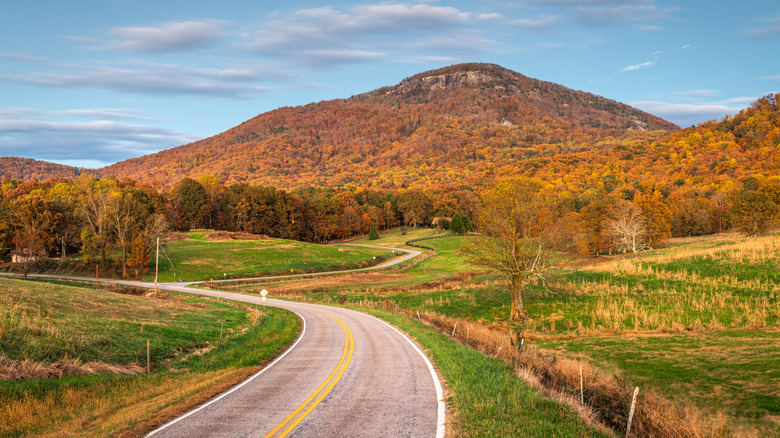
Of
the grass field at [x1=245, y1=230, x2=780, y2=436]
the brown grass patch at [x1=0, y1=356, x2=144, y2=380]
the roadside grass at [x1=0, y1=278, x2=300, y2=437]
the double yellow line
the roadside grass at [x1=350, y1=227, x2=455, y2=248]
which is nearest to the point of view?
the double yellow line

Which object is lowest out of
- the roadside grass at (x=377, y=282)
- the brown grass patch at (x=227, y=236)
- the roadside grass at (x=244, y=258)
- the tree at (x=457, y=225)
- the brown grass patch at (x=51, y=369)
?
the roadside grass at (x=377, y=282)

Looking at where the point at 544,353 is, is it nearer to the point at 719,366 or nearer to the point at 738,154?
the point at 719,366

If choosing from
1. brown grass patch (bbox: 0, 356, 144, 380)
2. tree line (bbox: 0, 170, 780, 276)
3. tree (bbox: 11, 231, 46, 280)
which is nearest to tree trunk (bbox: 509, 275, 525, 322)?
tree line (bbox: 0, 170, 780, 276)

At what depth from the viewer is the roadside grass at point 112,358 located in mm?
9789

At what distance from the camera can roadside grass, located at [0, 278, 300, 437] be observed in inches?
385

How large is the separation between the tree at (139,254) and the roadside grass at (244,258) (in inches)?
80.8

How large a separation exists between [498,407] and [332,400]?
417cm

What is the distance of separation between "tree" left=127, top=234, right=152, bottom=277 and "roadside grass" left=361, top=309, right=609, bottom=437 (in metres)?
62.0

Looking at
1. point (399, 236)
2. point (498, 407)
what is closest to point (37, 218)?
point (399, 236)

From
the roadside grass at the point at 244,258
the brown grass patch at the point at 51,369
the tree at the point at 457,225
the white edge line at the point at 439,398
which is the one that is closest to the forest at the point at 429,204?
the tree at the point at 457,225

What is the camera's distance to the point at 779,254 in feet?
104

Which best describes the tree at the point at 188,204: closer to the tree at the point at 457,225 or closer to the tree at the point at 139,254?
the tree at the point at 139,254

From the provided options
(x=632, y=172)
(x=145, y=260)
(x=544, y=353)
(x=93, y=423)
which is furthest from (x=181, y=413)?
(x=632, y=172)

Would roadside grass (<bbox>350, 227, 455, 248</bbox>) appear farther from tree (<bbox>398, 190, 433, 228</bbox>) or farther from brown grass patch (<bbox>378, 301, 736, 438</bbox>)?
brown grass patch (<bbox>378, 301, 736, 438</bbox>)
